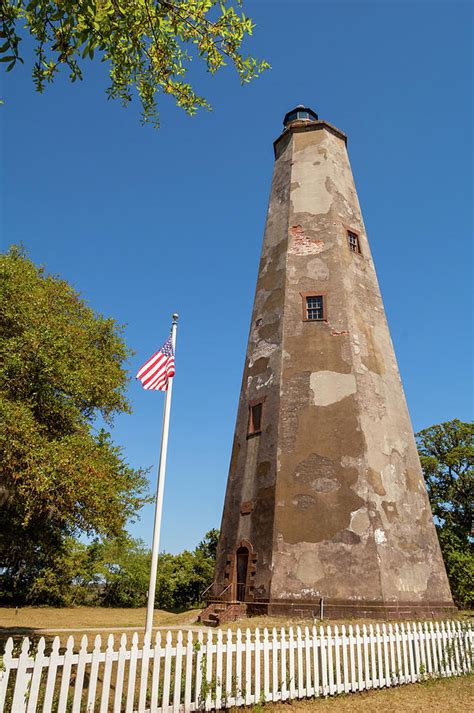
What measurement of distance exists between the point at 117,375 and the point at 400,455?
37.8 feet

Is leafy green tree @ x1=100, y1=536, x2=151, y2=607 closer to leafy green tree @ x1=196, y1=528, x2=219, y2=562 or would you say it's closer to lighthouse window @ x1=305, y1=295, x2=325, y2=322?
leafy green tree @ x1=196, y1=528, x2=219, y2=562

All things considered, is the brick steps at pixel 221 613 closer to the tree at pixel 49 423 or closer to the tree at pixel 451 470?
the tree at pixel 49 423

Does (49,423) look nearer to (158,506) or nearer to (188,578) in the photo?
(158,506)

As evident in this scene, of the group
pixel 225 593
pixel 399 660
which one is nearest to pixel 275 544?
pixel 225 593

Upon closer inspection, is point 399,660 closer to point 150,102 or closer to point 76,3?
point 150,102

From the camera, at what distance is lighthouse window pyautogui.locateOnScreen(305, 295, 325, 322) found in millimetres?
21516

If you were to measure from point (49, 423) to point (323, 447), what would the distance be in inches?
420

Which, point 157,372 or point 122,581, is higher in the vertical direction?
point 157,372

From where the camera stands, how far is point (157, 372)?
39.1 feet

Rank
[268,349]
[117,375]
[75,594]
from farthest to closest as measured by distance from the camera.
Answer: [75,594] → [268,349] → [117,375]

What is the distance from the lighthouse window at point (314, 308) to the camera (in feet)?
70.6

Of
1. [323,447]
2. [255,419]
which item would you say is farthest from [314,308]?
[323,447]

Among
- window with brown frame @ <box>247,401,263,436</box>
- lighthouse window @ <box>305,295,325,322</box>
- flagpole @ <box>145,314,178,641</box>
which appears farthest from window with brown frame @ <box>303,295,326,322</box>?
flagpole @ <box>145,314,178,641</box>

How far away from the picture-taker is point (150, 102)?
7.91 m
